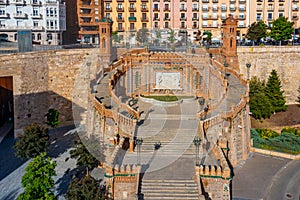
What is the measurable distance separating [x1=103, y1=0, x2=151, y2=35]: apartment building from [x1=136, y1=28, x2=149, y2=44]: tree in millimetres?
2231

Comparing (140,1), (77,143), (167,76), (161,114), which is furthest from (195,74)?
(140,1)

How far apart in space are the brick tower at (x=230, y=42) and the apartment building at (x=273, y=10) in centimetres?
2042

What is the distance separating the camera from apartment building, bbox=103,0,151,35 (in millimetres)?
55625

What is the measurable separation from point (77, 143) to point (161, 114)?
6.90 m

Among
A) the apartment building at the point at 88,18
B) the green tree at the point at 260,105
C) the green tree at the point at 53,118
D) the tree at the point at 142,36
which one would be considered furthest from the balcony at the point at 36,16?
the green tree at the point at 260,105

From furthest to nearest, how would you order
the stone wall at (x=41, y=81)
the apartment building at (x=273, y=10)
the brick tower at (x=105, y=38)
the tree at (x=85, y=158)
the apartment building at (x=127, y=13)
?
the apartment building at (x=127, y=13) → the apartment building at (x=273, y=10) → the brick tower at (x=105, y=38) → the stone wall at (x=41, y=81) → the tree at (x=85, y=158)

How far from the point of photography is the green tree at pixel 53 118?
99.7 ft

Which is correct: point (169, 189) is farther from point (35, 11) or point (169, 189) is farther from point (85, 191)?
point (35, 11)

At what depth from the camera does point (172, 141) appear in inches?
827

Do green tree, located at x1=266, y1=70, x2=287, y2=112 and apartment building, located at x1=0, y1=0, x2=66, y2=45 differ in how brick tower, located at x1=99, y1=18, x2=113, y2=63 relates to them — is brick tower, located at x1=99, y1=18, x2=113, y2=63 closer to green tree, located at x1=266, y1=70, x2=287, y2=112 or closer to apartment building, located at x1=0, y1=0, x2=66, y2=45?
green tree, located at x1=266, y1=70, x2=287, y2=112

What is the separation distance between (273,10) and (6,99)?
128 ft

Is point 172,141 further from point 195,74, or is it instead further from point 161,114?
point 195,74

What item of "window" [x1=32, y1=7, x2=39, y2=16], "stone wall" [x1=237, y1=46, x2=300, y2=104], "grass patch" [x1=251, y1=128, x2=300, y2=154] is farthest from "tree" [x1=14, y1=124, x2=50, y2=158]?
"window" [x1=32, y1=7, x2=39, y2=16]

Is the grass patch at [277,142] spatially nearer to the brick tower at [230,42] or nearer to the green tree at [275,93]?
the green tree at [275,93]
